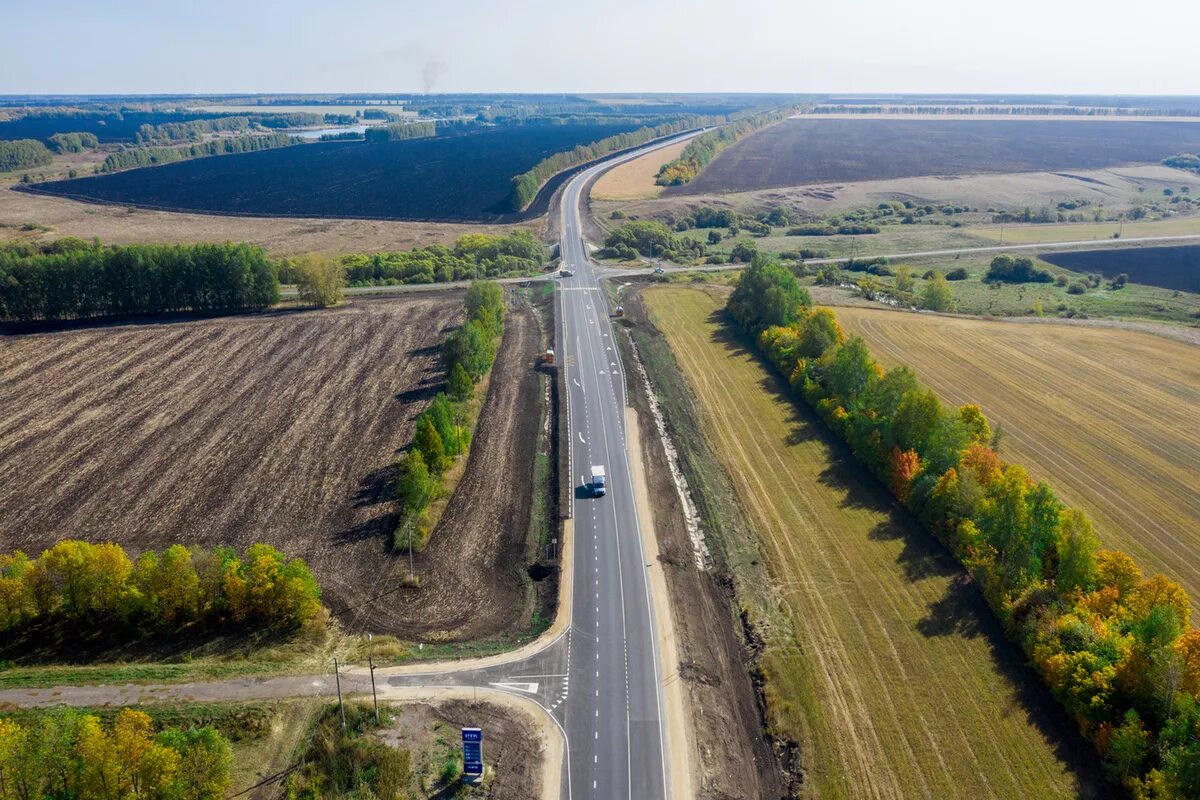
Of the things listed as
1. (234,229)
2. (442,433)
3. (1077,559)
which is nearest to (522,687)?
(442,433)

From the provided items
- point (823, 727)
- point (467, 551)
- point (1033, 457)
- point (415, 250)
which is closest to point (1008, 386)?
point (1033, 457)

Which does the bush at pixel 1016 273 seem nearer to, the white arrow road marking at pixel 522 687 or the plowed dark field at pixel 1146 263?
the plowed dark field at pixel 1146 263

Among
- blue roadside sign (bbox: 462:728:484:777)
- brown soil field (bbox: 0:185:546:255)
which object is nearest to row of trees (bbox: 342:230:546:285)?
brown soil field (bbox: 0:185:546:255)

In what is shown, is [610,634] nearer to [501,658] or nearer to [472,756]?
[501,658]

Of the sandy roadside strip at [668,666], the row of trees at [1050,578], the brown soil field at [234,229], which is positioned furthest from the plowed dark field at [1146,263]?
the sandy roadside strip at [668,666]

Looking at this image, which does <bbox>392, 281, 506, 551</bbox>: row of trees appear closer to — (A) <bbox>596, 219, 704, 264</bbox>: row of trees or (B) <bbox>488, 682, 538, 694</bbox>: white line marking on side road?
(B) <bbox>488, 682, 538, 694</bbox>: white line marking on side road

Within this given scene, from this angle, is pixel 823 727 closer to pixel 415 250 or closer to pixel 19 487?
pixel 19 487

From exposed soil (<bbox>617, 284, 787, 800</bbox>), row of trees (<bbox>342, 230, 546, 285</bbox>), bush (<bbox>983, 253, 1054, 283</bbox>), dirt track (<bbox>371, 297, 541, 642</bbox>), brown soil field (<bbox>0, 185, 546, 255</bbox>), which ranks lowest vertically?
exposed soil (<bbox>617, 284, 787, 800</bbox>)
